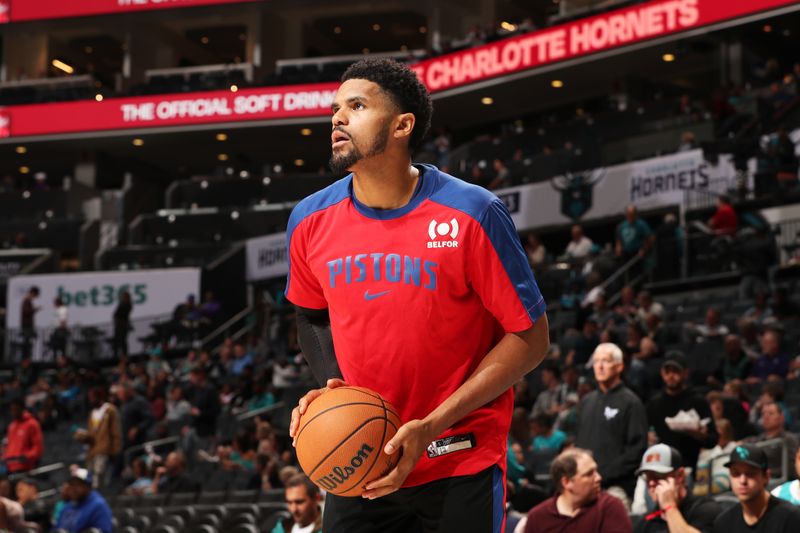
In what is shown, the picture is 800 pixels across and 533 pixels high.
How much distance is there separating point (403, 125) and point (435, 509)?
3.60 ft

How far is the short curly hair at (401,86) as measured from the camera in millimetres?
3521

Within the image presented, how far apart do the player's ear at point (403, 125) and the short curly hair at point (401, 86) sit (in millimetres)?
23

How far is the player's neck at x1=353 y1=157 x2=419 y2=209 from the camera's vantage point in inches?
139

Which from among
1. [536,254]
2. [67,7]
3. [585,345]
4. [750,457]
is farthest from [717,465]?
[67,7]

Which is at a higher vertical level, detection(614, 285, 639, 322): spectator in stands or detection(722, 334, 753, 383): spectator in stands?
detection(614, 285, 639, 322): spectator in stands

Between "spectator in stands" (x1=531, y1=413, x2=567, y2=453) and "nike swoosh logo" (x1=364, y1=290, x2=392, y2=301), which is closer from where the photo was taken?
"nike swoosh logo" (x1=364, y1=290, x2=392, y2=301)

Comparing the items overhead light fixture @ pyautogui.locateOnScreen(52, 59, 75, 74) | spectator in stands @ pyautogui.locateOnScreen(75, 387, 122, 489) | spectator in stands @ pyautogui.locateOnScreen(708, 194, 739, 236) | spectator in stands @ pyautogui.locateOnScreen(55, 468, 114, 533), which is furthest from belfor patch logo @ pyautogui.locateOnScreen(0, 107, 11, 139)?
spectator in stands @ pyautogui.locateOnScreen(55, 468, 114, 533)

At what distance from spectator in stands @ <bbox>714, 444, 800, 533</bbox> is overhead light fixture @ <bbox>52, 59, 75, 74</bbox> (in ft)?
121

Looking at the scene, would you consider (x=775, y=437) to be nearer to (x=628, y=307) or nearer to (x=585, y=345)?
(x=585, y=345)

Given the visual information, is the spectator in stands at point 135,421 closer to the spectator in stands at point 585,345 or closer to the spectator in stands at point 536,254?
the spectator in stands at point 585,345

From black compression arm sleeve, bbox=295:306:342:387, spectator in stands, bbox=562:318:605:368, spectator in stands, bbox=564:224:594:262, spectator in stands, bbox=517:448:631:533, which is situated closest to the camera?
black compression arm sleeve, bbox=295:306:342:387

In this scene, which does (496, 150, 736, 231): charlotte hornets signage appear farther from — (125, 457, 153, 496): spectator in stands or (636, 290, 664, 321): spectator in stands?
(125, 457, 153, 496): spectator in stands

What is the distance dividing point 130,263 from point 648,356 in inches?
760

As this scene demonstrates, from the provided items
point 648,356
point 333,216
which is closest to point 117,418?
point 648,356
